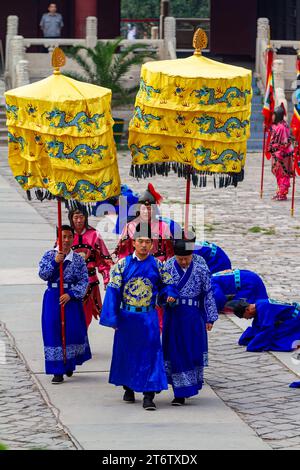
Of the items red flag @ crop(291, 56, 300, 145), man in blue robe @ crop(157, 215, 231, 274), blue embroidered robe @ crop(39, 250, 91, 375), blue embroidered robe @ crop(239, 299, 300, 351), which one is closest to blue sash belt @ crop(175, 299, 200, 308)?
blue embroidered robe @ crop(39, 250, 91, 375)

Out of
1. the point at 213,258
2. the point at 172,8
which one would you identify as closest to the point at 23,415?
the point at 213,258

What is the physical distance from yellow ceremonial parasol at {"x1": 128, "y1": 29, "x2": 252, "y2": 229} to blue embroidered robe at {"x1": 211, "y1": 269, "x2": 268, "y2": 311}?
2.11 meters

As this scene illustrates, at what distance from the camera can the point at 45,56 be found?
30.5 metres

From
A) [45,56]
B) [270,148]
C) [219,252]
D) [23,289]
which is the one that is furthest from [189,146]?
[45,56]

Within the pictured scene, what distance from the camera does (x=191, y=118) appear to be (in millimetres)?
11531

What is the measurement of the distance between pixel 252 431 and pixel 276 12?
28.6 m

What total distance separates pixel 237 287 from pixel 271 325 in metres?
1.29

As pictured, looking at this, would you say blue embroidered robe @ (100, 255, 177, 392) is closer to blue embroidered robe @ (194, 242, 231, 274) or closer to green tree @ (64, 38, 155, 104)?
blue embroidered robe @ (194, 242, 231, 274)

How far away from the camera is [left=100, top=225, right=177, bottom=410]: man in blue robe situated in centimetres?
1057

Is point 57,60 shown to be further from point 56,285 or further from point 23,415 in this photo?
point 23,415

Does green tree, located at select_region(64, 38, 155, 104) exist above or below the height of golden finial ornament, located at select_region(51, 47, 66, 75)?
below

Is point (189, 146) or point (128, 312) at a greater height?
point (189, 146)
